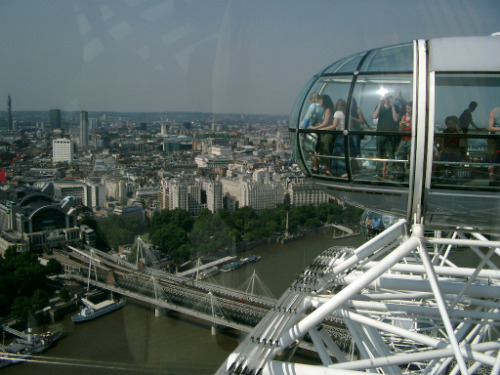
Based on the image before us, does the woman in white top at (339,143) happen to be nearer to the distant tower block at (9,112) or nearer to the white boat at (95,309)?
the white boat at (95,309)

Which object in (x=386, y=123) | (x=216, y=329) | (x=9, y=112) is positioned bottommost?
(x=216, y=329)

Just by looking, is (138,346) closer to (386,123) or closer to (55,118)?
(386,123)

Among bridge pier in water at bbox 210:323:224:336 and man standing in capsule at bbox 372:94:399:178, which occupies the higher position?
man standing in capsule at bbox 372:94:399:178

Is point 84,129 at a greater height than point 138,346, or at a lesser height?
greater

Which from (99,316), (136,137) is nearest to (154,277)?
(99,316)

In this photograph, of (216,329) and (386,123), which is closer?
(386,123)

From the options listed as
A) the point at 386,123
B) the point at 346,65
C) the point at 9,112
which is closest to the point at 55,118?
the point at 9,112

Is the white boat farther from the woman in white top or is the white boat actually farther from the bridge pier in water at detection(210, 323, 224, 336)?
the woman in white top

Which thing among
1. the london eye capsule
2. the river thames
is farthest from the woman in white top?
the river thames
